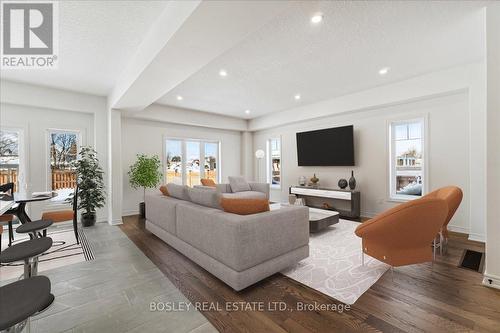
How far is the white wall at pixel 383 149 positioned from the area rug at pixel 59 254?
546 cm

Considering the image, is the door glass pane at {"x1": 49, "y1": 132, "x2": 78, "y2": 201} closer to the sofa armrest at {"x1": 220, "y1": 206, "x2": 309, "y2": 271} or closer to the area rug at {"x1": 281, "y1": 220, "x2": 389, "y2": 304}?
the sofa armrest at {"x1": 220, "y1": 206, "x2": 309, "y2": 271}

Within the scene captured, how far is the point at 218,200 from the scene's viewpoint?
2.75 metres

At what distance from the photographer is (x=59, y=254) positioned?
3242mm

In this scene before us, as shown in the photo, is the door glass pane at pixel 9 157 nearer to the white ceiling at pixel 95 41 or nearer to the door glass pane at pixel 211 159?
the white ceiling at pixel 95 41

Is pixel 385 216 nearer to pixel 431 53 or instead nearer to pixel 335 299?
pixel 335 299

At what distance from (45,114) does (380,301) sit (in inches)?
266

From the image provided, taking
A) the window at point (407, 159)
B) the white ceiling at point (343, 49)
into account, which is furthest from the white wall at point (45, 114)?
the window at point (407, 159)

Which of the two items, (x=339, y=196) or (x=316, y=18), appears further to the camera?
(x=339, y=196)

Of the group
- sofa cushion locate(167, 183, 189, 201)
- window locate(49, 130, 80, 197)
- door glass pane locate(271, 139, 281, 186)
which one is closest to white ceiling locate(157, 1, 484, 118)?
sofa cushion locate(167, 183, 189, 201)

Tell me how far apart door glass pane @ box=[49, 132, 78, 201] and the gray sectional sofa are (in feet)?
11.7

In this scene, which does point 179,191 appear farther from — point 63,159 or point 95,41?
point 63,159

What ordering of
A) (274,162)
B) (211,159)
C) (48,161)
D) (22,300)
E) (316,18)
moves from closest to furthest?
1. (22,300)
2. (316,18)
3. (48,161)
4. (211,159)
5. (274,162)

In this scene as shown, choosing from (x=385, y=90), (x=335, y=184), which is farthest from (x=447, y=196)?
(x=335, y=184)

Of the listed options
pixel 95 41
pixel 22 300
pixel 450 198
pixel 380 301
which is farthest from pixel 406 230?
pixel 95 41
